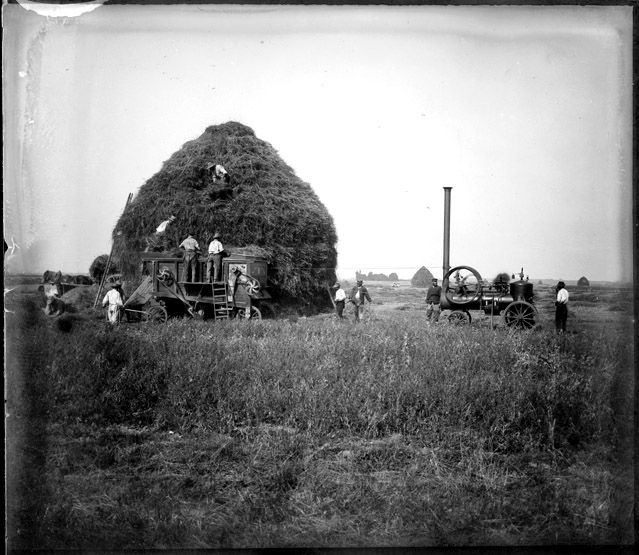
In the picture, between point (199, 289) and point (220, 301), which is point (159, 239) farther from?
point (220, 301)

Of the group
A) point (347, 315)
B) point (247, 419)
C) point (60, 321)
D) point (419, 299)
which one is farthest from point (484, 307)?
point (60, 321)

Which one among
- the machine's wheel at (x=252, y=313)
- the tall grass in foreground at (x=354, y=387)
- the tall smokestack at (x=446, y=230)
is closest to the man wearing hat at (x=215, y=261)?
the machine's wheel at (x=252, y=313)

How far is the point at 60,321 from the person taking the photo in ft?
15.3

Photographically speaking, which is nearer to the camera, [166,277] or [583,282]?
[583,282]

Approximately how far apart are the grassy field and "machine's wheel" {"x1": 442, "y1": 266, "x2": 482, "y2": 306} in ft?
2.65

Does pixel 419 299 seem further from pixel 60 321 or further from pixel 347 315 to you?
pixel 60 321

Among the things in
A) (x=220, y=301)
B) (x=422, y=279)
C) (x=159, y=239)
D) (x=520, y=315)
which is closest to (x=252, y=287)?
(x=220, y=301)

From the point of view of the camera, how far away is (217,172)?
7641 millimetres

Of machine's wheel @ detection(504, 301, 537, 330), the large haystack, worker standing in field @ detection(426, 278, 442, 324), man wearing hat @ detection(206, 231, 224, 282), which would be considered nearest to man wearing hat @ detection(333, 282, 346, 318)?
the large haystack

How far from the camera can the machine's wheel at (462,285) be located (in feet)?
17.1

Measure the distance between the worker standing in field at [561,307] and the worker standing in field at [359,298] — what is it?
1912 millimetres

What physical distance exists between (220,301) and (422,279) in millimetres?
2735

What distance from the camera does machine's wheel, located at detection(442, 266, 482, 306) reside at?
206 inches

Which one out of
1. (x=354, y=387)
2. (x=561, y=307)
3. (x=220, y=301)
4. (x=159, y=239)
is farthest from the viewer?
(x=159, y=239)
